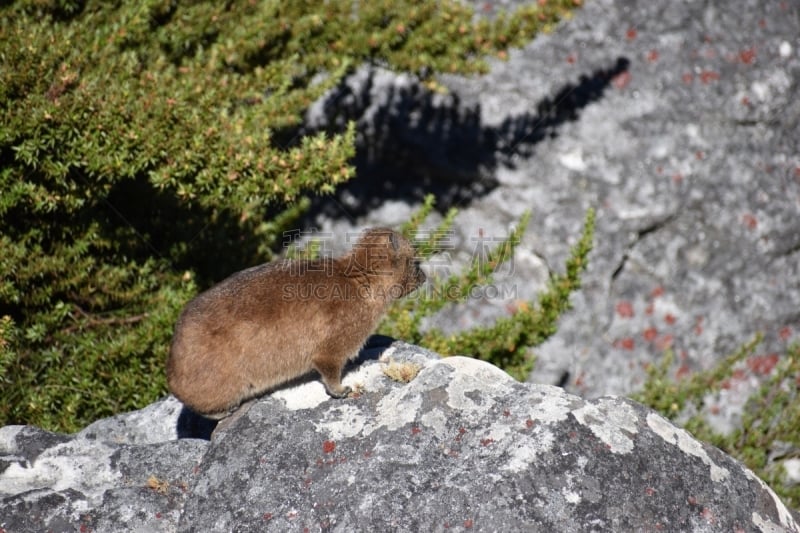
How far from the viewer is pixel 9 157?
656cm

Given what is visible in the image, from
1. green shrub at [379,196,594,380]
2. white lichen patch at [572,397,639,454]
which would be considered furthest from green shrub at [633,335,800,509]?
white lichen patch at [572,397,639,454]

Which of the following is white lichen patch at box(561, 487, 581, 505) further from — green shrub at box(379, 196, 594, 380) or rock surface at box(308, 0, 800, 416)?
rock surface at box(308, 0, 800, 416)

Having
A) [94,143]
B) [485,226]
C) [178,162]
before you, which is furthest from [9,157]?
[485,226]

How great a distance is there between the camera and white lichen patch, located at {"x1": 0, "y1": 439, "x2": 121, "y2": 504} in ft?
15.5

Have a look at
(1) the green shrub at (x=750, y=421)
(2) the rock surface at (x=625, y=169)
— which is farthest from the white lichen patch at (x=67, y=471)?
(2) the rock surface at (x=625, y=169)

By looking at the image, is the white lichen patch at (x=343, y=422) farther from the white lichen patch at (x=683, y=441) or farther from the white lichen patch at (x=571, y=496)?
the white lichen patch at (x=683, y=441)

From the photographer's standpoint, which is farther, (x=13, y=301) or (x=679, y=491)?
(x=13, y=301)

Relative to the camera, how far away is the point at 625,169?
32.0 ft

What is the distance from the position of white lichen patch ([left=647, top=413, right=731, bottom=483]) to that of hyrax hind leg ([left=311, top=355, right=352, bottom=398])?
6.29ft

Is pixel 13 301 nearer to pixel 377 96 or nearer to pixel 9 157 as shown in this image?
pixel 9 157

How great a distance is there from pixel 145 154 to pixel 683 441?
4591mm

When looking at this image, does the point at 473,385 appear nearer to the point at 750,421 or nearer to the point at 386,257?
the point at 386,257

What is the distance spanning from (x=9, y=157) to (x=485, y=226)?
5.49 m

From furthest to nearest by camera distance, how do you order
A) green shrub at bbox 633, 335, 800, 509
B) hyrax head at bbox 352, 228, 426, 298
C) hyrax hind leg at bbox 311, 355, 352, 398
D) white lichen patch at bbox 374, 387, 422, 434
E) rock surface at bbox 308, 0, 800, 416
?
rock surface at bbox 308, 0, 800, 416 → green shrub at bbox 633, 335, 800, 509 → hyrax head at bbox 352, 228, 426, 298 → hyrax hind leg at bbox 311, 355, 352, 398 → white lichen patch at bbox 374, 387, 422, 434
